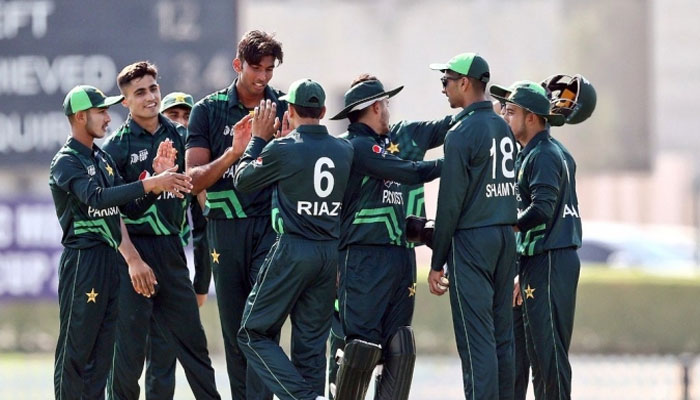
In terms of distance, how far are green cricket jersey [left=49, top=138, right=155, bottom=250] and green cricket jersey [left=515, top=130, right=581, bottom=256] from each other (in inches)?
92.9

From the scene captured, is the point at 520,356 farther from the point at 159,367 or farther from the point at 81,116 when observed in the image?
the point at 81,116

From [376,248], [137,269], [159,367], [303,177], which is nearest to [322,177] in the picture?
[303,177]

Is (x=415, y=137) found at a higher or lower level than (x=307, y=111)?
lower

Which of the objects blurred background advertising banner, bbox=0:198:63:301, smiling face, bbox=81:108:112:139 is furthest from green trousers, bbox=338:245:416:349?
blurred background advertising banner, bbox=0:198:63:301

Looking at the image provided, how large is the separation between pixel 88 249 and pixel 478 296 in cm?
240

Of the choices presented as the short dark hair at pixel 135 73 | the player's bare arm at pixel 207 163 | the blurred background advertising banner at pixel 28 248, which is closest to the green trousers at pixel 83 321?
the player's bare arm at pixel 207 163

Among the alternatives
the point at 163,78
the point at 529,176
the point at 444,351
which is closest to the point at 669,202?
the point at 444,351

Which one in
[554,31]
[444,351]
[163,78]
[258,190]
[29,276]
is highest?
[554,31]

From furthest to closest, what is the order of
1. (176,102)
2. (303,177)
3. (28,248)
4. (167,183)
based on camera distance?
(28,248) < (176,102) < (167,183) < (303,177)

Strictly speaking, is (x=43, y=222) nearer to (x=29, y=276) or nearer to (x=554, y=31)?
(x=29, y=276)

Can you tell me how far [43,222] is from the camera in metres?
15.4

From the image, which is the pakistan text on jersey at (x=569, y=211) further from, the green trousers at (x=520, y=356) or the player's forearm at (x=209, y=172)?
the player's forearm at (x=209, y=172)

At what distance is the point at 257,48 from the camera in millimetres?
8336

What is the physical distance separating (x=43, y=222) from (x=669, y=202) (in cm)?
2727
